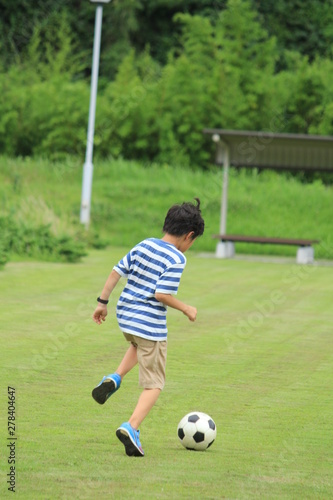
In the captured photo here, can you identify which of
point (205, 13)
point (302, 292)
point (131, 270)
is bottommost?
point (302, 292)

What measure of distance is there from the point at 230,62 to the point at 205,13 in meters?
14.4

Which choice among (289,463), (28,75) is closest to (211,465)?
(289,463)

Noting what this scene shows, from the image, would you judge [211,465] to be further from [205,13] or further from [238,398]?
[205,13]

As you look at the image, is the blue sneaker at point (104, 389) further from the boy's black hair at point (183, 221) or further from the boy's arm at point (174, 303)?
the boy's black hair at point (183, 221)

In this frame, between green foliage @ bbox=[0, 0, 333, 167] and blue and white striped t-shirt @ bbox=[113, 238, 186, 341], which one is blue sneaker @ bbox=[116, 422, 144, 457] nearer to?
blue and white striped t-shirt @ bbox=[113, 238, 186, 341]

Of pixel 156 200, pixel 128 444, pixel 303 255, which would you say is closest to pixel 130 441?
pixel 128 444

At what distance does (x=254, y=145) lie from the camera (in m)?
25.1

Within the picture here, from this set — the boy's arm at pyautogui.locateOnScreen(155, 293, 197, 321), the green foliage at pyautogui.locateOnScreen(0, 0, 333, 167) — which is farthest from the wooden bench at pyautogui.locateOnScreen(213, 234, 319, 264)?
the boy's arm at pyautogui.locateOnScreen(155, 293, 197, 321)

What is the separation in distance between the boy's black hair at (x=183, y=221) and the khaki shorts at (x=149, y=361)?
71 cm

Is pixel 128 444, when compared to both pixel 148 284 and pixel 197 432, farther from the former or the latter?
pixel 148 284

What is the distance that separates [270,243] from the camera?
23.4 m

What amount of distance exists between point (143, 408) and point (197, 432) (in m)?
0.41

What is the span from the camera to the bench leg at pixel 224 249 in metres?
23.6

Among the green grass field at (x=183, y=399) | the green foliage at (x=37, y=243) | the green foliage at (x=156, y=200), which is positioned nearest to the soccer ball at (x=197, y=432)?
the green grass field at (x=183, y=399)
